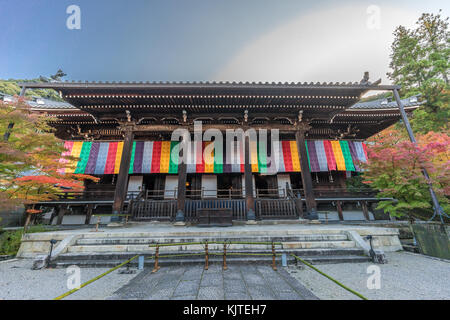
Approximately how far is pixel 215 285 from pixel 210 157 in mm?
8572

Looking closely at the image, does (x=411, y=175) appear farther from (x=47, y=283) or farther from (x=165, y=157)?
(x=165, y=157)

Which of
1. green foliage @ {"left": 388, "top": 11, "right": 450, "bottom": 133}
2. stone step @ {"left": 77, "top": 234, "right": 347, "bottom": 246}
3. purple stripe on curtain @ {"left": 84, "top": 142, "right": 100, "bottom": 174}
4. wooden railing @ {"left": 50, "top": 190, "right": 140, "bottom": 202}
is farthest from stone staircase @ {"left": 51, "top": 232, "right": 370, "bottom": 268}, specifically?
green foliage @ {"left": 388, "top": 11, "right": 450, "bottom": 133}

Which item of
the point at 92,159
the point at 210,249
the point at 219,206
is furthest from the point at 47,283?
the point at 92,159

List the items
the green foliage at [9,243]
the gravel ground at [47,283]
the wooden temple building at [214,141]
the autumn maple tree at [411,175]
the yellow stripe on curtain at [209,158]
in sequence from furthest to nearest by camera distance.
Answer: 1. the yellow stripe on curtain at [209,158]
2. the wooden temple building at [214,141]
3. the autumn maple tree at [411,175]
4. the green foliage at [9,243]
5. the gravel ground at [47,283]

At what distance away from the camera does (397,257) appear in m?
5.24

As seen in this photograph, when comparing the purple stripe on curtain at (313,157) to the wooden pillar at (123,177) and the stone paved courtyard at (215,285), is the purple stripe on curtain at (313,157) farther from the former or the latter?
the wooden pillar at (123,177)

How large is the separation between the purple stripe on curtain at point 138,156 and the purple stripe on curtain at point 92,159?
98.1 inches

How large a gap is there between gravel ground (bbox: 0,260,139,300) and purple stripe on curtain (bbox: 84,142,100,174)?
22.4 feet

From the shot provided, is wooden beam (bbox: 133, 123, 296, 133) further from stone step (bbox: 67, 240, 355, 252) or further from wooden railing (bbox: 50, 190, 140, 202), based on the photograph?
stone step (bbox: 67, 240, 355, 252)

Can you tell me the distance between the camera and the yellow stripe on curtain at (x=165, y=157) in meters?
11.2

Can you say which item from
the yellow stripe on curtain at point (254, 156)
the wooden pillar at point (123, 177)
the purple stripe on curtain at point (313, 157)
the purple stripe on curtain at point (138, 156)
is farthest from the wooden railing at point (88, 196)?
the purple stripe on curtain at point (313, 157)

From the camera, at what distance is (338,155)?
463 inches
